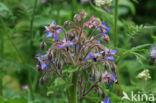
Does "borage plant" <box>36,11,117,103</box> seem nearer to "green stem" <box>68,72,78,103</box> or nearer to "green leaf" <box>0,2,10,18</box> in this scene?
"green stem" <box>68,72,78,103</box>

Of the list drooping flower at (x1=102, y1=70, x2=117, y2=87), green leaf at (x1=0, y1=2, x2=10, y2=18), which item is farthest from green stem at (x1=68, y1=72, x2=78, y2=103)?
green leaf at (x1=0, y1=2, x2=10, y2=18)

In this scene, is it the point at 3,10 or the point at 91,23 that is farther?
the point at 3,10

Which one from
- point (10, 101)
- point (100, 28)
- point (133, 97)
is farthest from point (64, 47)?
point (10, 101)

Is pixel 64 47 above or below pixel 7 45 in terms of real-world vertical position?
above

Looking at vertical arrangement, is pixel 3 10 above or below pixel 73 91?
above

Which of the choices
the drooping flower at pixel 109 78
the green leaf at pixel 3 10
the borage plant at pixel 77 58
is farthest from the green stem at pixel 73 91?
the green leaf at pixel 3 10

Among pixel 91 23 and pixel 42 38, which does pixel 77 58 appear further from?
pixel 42 38

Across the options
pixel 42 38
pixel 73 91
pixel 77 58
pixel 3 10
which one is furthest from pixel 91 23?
pixel 3 10

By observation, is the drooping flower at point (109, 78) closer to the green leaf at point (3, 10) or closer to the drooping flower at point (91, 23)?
Result: the drooping flower at point (91, 23)

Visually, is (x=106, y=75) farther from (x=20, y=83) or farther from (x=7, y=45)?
(x=20, y=83)
